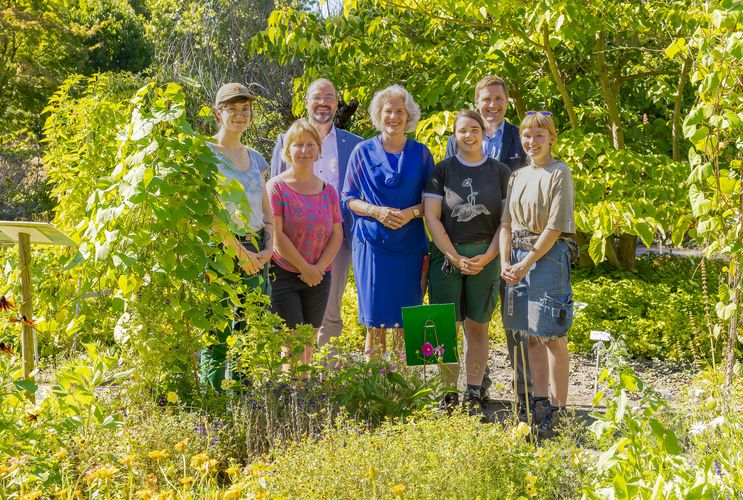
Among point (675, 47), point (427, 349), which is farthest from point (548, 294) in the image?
point (675, 47)

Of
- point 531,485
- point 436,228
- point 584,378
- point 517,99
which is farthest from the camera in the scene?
point 517,99

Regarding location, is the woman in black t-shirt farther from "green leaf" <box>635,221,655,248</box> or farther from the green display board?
"green leaf" <box>635,221,655,248</box>

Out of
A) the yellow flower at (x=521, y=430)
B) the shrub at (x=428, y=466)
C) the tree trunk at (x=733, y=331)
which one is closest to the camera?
the shrub at (x=428, y=466)

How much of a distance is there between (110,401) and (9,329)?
1812 mm

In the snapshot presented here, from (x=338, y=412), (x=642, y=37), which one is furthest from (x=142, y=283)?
(x=642, y=37)

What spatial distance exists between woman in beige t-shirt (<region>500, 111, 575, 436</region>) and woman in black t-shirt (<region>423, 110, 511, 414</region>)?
0.48 ft

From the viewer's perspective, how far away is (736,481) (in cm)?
214

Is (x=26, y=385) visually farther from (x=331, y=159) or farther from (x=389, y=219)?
(x=331, y=159)

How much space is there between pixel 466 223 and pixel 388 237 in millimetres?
409

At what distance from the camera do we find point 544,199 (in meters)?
3.94

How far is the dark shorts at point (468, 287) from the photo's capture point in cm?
421

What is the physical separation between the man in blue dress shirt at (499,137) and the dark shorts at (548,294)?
0.33 m

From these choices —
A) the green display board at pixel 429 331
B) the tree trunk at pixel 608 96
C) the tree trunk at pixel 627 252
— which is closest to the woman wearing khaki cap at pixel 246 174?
the green display board at pixel 429 331

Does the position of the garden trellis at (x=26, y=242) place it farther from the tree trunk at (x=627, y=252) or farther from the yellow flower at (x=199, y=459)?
the tree trunk at (x=627, y=252)
